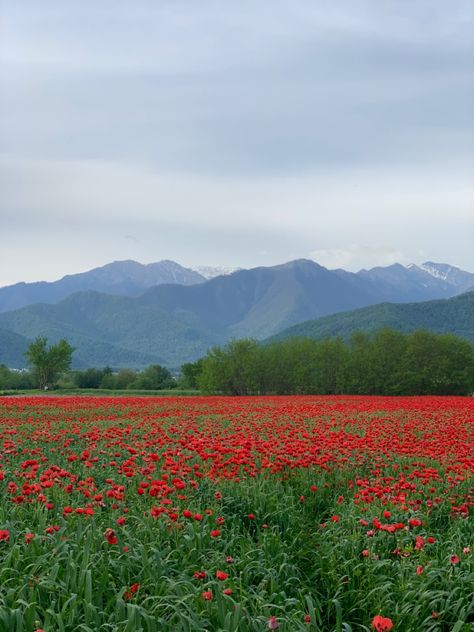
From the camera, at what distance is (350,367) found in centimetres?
6794

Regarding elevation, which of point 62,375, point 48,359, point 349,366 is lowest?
point 62,375

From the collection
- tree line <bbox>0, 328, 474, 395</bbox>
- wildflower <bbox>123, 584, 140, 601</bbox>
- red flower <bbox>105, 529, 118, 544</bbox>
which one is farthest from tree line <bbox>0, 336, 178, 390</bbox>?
wildflower <bbox>123, 584, 140, 601</bbox>

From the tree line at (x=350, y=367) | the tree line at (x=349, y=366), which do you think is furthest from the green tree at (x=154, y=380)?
the tree line at (x=350, y=367)

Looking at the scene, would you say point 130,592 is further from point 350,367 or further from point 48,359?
point 48,359

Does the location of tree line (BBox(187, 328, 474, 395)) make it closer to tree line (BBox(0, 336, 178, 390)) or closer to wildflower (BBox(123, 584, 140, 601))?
tree line (BBox(0, 336, 178, 390))

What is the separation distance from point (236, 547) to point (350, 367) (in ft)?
205

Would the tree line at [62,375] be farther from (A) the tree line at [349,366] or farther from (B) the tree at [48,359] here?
(A) the tree line at [349,366]

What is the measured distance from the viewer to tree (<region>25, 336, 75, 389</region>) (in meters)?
81.2

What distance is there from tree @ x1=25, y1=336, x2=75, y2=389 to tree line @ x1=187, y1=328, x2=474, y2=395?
2162cm

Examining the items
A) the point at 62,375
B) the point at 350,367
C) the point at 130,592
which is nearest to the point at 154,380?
the point at 62,375

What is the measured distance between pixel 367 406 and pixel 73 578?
74.0 ft

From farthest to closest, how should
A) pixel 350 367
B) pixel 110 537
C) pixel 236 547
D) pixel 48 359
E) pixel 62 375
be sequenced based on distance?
pixel 62 375
pixel 48 359
pixel 350 367
pixel 236 547
pixel 110 537

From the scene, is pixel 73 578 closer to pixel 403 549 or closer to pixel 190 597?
pixel 190 597

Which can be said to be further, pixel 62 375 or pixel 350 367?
pixel 62 375
